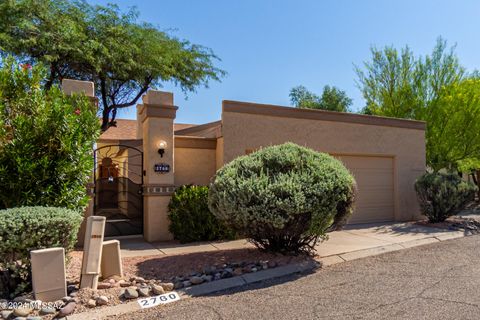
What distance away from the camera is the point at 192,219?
891cm

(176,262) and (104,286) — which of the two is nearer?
(104,286)

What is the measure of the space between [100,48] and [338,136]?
894cm

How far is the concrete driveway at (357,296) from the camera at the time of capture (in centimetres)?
442

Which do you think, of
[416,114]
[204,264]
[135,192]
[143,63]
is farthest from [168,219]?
[416,114]

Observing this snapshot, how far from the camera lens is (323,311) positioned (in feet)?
14.8

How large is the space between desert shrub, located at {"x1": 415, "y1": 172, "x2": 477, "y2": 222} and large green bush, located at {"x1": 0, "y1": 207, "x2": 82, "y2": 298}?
10.0m

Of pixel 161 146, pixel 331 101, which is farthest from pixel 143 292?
pixel 331 101

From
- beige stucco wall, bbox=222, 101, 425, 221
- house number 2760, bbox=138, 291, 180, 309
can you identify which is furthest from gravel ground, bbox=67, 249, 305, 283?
beige stucco wall, bbox=222, 101, 425, 221

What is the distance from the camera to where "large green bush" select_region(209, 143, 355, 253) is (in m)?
6.22

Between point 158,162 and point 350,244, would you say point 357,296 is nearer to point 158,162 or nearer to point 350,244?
point 350,244

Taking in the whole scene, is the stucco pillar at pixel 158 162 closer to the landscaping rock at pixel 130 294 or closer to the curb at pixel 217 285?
the curb at pixel 217 285

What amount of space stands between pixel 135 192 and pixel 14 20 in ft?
24.9

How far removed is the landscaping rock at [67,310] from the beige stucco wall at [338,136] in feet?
18.0

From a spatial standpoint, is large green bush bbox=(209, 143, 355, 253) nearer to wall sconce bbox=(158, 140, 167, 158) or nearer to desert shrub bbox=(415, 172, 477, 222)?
wall sconce bbox=(158, 140, 167, 158)
